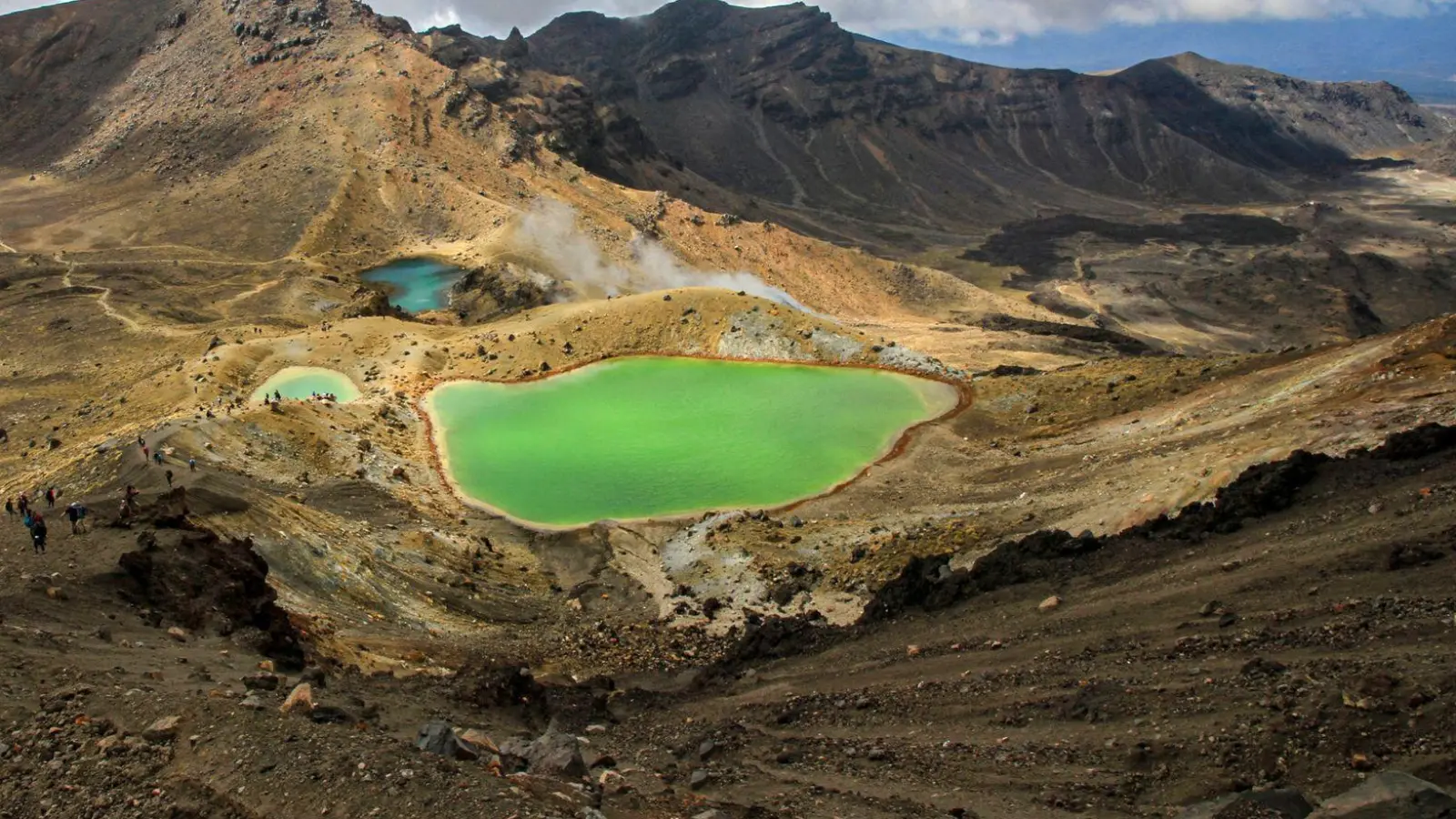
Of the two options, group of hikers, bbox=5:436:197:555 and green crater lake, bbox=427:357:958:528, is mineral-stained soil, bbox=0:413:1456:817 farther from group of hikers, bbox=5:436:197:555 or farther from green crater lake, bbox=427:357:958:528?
green crater lake, bbox=427:357:958:528

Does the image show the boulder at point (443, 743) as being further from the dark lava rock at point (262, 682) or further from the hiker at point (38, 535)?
the hiker at point (38, 535)

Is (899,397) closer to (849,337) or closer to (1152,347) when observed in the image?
(849,337)

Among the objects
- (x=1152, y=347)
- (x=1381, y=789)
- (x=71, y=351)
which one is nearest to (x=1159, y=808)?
(x=1381, y=789)

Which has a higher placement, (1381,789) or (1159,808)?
(1381,789)

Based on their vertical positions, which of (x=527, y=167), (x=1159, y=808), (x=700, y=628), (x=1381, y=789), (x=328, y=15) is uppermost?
(x=328, y=15)

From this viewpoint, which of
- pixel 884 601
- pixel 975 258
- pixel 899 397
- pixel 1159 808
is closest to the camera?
pixel 1159 808

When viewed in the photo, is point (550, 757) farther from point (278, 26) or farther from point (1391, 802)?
point (278, 26)
